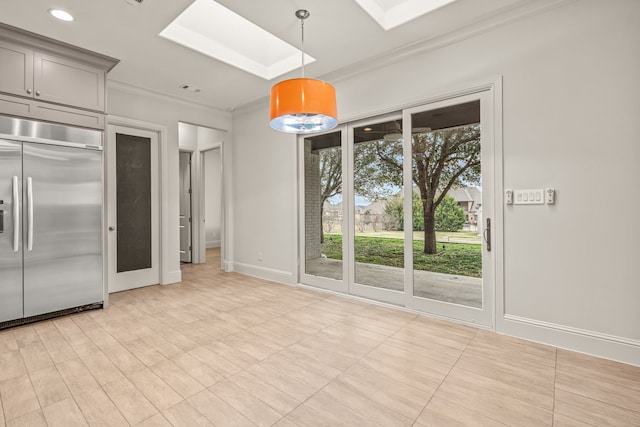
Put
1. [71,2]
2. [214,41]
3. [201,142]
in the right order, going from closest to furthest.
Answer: [71,2] → [214,41] → [201,142]

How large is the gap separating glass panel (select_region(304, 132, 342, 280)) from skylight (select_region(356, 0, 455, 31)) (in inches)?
59.3

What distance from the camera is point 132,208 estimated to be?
459 cm

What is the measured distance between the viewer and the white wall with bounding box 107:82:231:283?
14.9 ft

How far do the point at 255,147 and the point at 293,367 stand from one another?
3860 millimetres

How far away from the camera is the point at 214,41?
3.60 m

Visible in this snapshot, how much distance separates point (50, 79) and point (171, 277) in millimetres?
2994

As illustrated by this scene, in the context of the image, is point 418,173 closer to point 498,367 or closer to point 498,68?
point 498,68

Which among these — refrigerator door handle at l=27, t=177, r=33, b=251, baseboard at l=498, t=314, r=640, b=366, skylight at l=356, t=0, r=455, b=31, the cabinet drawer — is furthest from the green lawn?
refrigerator door handle at l=27, t=177, r=33, b=251

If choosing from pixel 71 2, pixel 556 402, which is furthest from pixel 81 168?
pixel 556 402

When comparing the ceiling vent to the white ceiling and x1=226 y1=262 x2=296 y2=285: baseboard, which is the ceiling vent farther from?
x1=226 y1=262 x2=296 y2=285: baseboard

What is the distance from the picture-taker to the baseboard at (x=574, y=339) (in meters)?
2.34

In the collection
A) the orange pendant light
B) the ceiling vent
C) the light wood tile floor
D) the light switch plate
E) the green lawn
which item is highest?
the ceiling vent

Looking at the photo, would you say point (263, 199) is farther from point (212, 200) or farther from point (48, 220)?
point (212, 200)

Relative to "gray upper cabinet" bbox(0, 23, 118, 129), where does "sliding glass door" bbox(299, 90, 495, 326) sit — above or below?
below
